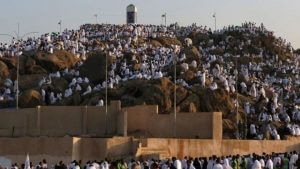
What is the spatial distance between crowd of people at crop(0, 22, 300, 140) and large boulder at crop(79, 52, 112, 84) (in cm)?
61

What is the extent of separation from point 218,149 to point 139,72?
19139 mm

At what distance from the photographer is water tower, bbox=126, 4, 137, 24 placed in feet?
349

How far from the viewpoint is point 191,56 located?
62219 mm

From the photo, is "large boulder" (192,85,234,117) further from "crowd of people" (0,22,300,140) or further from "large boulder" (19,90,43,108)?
"large boulder" (19,90,43,108)

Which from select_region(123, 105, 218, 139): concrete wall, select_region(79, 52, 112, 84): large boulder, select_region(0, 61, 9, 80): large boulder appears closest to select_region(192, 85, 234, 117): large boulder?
select_region(123, 105, 218, 139): concrete wall

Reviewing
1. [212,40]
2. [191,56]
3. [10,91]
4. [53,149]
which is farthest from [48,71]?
[212,40]

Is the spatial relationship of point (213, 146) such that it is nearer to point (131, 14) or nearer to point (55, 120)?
point (55, 120)

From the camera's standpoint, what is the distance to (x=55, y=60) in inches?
2298

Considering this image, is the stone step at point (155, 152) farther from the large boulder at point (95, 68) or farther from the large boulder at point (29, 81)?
the large boulder at point (29, 81)

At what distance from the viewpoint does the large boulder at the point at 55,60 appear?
5769 centimetres

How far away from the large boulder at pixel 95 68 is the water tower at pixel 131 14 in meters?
51.0

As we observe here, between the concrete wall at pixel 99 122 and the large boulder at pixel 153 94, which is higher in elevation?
the large boulder at pixel 153 94

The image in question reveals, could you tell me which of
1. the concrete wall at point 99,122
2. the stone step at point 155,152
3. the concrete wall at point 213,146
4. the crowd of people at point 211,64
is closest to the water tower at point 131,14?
the crowd of people at point 211,64

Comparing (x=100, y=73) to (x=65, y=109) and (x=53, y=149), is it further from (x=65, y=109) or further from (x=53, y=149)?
(x=53, y=149)
